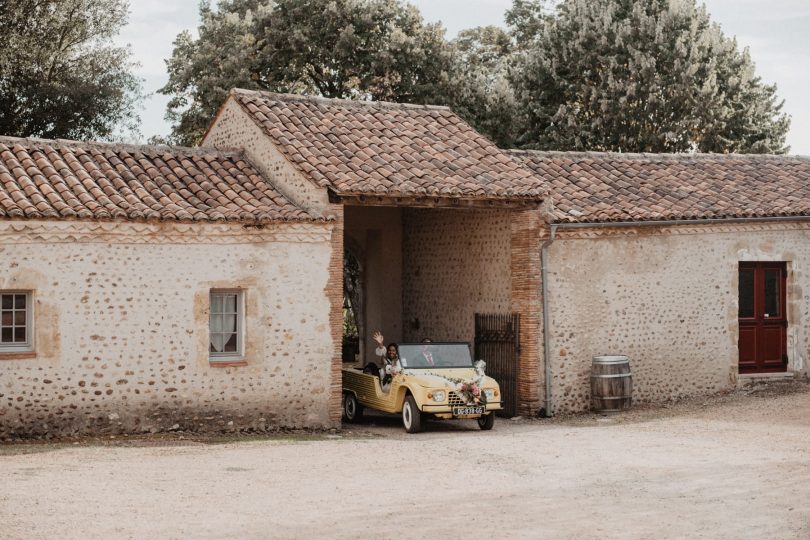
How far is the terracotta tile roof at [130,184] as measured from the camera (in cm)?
1450

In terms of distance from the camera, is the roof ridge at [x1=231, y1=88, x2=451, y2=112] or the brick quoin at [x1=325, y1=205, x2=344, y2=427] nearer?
the brick quoin at [x1=325, y1=205, x2=344, y2=427]

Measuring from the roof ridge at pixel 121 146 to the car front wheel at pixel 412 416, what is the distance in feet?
16.9

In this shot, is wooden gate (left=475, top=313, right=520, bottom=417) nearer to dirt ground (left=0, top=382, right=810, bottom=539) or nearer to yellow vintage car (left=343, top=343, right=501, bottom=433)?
yellow vintage car (left=343, top=343, right=501, bottom=433)

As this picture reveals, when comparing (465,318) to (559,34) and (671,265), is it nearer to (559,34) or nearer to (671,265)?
(671,265)

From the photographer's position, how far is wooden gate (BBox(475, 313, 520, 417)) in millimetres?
17781

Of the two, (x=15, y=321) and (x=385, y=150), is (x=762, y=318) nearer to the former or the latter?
(x=385, y=150)

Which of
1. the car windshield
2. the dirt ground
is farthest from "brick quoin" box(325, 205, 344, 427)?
the car windshield

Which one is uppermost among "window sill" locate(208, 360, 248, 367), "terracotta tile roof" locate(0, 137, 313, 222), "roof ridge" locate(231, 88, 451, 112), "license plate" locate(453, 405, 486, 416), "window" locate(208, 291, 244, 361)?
"roof ridge" locate(231, 88, 451, 112)

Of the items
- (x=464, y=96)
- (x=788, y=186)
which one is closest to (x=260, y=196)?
(x=788, y=186)

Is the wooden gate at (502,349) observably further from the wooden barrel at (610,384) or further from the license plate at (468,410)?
the license plate at (468,410)

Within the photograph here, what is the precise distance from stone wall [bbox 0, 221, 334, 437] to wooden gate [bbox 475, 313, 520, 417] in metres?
3.24

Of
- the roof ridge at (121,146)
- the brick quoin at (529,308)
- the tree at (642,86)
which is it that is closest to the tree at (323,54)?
the tree at (642,86)

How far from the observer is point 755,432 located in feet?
48.6

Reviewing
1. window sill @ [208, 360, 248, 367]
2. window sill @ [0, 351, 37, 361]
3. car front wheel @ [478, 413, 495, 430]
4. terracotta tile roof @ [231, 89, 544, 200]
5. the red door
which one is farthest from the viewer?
the red door
